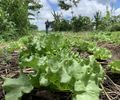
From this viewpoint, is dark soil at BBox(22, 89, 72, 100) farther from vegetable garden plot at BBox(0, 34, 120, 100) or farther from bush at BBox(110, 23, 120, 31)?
bush at BBox(110, 23, 120, 31)

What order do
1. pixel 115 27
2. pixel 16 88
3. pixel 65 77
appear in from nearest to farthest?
pixel 65 77
pixel 16 88
pixel 115 27

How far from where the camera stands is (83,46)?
4.81m

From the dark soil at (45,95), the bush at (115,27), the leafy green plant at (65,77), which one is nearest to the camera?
the leafy green plant at (65,77)

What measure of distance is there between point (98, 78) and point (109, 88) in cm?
31

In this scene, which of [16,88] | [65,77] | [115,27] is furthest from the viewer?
[115,27]

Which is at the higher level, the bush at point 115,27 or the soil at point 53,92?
the soil at point 53,92

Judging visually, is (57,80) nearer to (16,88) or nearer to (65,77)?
(65,77)

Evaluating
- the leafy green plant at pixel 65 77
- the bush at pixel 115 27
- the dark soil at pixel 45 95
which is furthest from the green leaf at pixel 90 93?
the bush at pixel 115 27

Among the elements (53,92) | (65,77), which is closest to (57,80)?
(65,77)

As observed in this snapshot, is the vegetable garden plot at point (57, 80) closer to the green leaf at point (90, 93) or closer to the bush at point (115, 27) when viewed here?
→ the green leaf at point (90, 93)

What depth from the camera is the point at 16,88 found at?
2.26m

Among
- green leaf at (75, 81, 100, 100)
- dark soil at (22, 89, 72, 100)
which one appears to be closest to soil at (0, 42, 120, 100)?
dark soil at (22, 89, 72, 100)

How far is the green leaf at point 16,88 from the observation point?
2.23 meters

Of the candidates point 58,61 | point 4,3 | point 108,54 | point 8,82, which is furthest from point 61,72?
point 4,3
